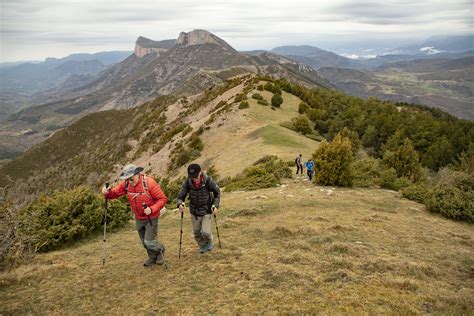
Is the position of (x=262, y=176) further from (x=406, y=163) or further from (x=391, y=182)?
(x=406, y=163)

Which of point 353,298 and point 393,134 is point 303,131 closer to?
point 393,134

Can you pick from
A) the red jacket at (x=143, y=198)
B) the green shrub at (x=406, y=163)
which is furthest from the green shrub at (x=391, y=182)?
the red jacket at (x=143, y=198)

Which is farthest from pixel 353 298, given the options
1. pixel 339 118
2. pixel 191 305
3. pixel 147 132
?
pixel 147 132

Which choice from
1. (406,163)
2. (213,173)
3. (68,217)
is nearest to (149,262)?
(68,217)

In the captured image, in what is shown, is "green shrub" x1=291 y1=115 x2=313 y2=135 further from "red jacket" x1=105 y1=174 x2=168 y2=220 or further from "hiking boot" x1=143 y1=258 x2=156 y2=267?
"red jacket" x1=105 y1=174 x2=168 y2=220

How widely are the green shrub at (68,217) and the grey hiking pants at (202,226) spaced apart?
5278 mm

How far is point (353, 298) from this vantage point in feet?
22.9

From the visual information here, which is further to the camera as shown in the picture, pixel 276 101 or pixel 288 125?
pixel 276 101

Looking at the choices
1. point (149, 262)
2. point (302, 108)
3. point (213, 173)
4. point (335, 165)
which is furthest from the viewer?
point (302, 108)

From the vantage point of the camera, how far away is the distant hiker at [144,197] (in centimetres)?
837

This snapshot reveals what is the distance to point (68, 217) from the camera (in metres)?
13.1

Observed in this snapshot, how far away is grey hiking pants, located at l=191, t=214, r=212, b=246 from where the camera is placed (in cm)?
950

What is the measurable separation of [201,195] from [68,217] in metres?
6.65

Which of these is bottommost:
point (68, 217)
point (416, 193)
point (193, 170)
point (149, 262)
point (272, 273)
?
point (416, 193)
